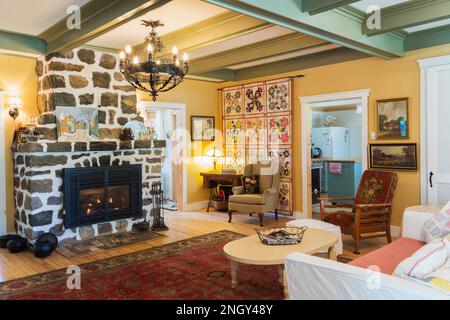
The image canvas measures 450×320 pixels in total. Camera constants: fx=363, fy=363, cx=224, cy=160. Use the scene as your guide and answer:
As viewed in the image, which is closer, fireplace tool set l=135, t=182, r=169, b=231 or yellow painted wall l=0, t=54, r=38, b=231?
yellow painted wall l=0, t=54, r=38, b=231

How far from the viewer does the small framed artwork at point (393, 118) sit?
491cm

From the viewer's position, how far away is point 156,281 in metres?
3.49

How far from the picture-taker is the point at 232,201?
6.04m

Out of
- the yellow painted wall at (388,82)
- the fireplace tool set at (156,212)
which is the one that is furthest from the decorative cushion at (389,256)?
the fireplace tool set at (156,212)

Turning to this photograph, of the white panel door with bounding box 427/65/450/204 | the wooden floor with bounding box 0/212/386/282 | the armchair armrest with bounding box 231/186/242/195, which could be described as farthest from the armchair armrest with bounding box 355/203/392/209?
the armchair armrest with bounding box 231/186/242/195

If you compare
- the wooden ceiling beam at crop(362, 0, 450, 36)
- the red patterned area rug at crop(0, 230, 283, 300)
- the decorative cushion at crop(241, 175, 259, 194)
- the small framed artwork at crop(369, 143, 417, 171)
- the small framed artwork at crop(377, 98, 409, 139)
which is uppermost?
the wooden ceiling beam at crop(362, 0, 450, 36)

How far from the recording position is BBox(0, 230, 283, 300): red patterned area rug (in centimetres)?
319

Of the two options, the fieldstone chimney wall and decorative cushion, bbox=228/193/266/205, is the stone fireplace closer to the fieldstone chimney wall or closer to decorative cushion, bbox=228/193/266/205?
the fieldstone chimney wall

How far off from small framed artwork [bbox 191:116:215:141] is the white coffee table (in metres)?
3.93

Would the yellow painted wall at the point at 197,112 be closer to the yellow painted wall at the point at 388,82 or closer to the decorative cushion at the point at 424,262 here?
the yellow painted wall at the point at 388,82

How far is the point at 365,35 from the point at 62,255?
4.39 m

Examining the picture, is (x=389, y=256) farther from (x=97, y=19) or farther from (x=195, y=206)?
(x=195, y=206)

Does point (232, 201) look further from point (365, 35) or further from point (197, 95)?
point (365, 35)

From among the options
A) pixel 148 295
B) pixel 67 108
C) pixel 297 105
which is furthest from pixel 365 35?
→ pixel 67 108
